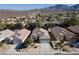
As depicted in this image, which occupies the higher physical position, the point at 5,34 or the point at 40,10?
the point at 40,10

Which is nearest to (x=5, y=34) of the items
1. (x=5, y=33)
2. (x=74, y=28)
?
(x=5, y=33)

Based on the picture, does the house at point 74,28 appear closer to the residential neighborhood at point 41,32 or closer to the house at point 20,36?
the residential neighborhood at point 41,32

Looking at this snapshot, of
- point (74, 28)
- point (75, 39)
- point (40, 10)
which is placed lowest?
point (75, 39)

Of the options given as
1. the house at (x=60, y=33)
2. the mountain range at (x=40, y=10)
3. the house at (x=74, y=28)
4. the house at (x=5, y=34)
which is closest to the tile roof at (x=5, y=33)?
the house at (x=5, y=34)

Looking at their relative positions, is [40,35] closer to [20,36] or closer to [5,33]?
[20,36]

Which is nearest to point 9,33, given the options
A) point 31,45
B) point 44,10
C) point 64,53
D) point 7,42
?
point 7,42
